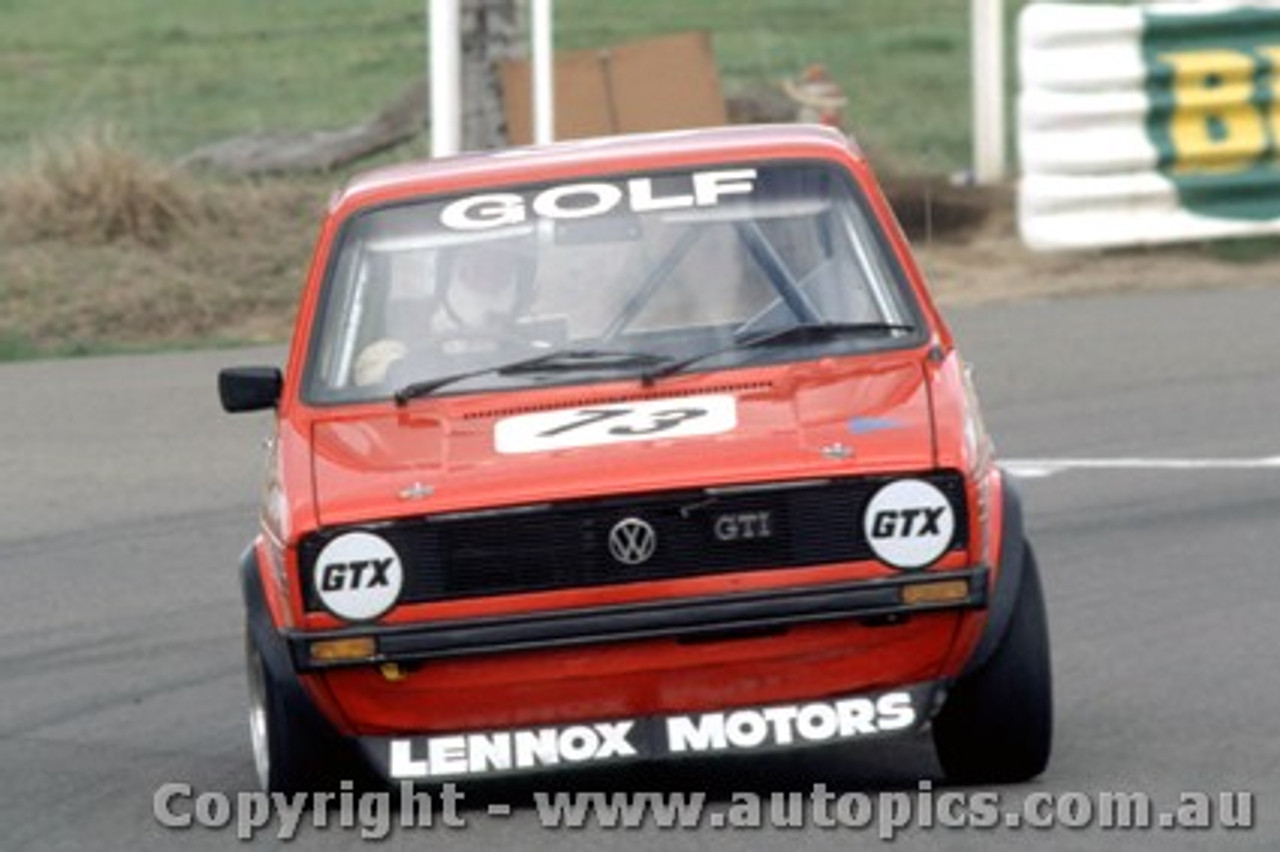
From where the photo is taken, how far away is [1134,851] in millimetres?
7391

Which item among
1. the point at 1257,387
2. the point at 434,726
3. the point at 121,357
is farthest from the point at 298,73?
the point at 434,726

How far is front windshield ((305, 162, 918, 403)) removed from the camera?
8625 mm

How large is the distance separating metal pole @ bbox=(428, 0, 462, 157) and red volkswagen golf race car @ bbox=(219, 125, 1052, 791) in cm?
935

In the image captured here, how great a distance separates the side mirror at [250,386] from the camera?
9.05 meters

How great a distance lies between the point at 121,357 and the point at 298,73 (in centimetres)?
1227

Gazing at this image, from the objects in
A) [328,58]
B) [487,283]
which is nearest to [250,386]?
[487,283]

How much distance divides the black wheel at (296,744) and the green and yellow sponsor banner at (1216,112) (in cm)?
1055

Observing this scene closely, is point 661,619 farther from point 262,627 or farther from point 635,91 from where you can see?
point 635,91

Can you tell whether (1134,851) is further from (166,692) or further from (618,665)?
(166,692)

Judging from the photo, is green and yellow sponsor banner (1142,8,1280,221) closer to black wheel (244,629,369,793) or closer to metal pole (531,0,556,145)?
metal pole (531,0,556,145)

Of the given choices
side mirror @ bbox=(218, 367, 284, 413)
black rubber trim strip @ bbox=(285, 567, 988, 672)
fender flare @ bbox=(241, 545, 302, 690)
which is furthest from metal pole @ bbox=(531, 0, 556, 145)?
black rubber trim strip @ bbox=(285, 567, 988, 672)

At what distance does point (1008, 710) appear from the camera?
26.2 feet

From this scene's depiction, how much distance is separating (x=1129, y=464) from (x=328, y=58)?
58.6 ft

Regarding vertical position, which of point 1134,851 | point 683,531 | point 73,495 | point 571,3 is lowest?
point 571,3
